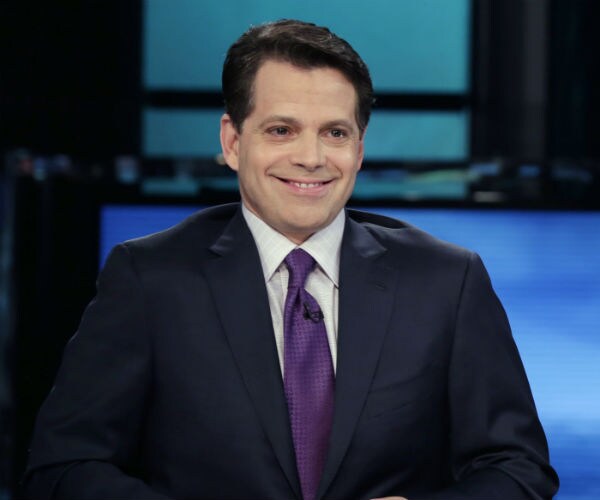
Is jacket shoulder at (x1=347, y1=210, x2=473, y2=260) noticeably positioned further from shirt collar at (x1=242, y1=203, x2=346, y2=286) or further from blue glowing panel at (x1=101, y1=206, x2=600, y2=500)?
Answer: blue glowing panel at (x1=101, y1=206, x2=600, y2=500)

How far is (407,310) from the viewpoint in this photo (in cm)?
180

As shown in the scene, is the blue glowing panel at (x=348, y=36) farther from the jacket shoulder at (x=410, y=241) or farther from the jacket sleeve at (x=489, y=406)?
the jacket sleeve at (x=489, y=406)

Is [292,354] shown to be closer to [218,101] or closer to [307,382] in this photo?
[307,382]

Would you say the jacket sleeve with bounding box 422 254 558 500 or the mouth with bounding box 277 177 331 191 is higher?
the mouth with bounding box 277 177 331 191

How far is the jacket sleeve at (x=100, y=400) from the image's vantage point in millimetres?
1686

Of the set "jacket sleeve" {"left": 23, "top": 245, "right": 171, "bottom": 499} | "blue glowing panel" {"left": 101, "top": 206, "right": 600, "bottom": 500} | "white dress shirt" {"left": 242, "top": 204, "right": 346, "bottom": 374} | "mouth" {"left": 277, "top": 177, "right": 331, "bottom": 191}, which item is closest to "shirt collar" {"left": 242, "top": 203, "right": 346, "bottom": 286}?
"white dress shirt" {"left": 242, "top": 204, "right": 346, "bottom": 374}

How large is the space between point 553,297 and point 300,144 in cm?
116

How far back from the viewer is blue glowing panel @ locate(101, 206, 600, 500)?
2713 millimetres

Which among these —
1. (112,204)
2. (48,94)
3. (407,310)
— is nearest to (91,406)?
(407,310)

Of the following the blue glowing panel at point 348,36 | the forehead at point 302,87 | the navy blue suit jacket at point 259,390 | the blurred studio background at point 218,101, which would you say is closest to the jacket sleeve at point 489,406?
the navy blue suit jacket at point 259,390

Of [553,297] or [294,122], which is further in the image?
[553,297]

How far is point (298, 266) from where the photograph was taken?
1.81 metres

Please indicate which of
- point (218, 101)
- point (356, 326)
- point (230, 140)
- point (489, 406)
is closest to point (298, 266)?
point (356, 326)

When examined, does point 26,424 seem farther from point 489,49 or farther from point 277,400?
point 489,49
